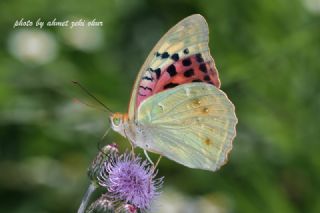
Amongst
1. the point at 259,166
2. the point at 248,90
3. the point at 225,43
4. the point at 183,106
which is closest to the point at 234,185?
the point at 259,166

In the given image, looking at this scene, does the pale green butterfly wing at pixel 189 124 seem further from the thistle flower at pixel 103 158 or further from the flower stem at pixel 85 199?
the flower stem at pixel 85 199

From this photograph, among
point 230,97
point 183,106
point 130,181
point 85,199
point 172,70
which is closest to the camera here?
point 85,199

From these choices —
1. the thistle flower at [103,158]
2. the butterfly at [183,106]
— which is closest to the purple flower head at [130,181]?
the thistle flower at [103,158]

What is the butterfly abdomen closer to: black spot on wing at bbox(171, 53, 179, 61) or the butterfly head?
black spot on wing at bbox(171, 53, 179, 61)

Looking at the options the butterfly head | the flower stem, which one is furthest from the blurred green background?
the flower stem

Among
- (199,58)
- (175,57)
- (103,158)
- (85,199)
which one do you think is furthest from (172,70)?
(85,199)

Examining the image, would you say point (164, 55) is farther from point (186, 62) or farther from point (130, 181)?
point (130, 181)

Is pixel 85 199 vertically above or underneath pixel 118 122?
underneath

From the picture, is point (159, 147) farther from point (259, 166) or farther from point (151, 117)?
point (259, 166)
